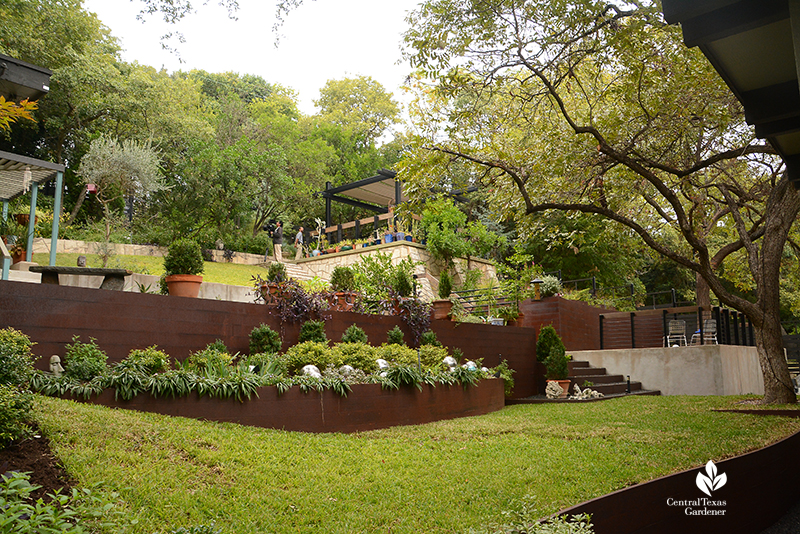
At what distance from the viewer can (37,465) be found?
3309 millimetres

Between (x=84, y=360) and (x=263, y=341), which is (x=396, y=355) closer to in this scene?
(x=263, y=341)

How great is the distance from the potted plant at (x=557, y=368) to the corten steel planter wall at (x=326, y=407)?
10.6ft

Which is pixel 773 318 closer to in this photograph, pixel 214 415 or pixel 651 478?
pixel 651 478

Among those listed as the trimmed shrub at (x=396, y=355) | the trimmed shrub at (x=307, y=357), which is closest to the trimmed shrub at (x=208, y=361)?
the trimmed shrub at (x=307, y=357)

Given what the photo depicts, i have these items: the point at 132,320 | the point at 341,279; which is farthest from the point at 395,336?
the point at 132,320

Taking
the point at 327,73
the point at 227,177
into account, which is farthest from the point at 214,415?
the point at 327,73

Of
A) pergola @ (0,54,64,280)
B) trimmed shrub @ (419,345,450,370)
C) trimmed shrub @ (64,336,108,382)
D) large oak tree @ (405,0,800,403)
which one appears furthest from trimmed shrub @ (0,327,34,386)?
large oak tree @ (405,0,800,403)

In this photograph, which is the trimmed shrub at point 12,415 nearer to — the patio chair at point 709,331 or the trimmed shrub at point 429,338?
the trimmed shrub at point 429,338

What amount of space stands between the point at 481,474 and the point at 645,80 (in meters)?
6.74

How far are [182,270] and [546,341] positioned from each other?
8073 millimetres

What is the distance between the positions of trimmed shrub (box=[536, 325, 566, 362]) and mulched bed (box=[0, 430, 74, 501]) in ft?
34.0

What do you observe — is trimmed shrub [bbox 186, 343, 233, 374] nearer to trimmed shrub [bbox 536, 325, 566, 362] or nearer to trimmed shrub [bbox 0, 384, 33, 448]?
trimmed shrub [bbox 0, 384, 33, 448]

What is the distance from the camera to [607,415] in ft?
28.0

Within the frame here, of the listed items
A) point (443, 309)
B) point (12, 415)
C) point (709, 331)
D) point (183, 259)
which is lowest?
point (12, 415)
